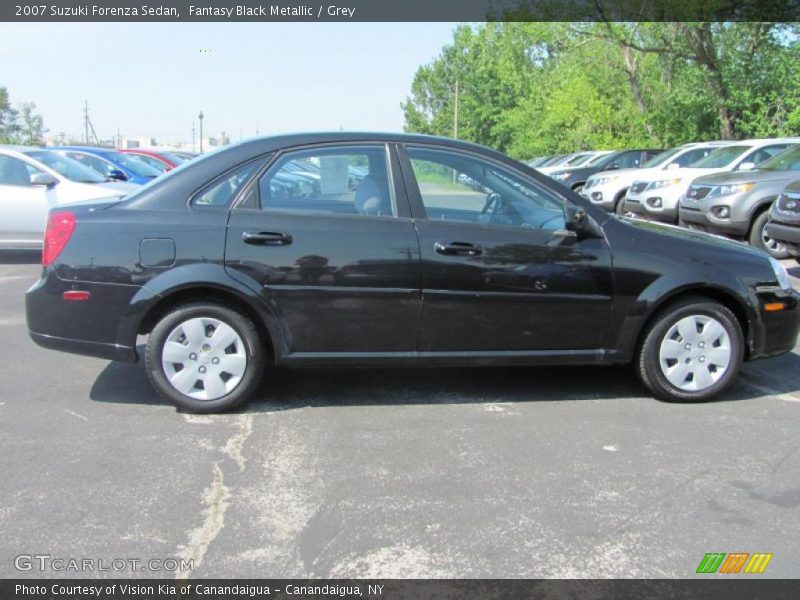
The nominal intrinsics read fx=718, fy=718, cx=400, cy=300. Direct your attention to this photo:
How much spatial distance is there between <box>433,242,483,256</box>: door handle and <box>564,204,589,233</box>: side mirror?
57cm

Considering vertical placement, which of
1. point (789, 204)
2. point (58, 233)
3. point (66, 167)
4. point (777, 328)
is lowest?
point (777, 328)

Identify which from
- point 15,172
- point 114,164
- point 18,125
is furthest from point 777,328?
point 18,125

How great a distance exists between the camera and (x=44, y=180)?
9.73 m

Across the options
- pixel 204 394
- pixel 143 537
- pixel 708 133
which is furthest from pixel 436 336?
pixel 708 133

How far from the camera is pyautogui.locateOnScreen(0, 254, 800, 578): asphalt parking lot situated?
9.37 ft

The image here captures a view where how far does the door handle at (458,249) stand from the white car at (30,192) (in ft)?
23.0

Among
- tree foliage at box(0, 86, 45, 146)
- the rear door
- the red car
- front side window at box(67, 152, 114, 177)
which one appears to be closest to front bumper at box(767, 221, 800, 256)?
the rear door

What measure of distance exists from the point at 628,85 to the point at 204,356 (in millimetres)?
34538

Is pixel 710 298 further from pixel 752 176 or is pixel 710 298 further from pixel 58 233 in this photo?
pixel 752 176

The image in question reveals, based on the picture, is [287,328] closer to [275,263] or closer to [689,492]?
[275,263]

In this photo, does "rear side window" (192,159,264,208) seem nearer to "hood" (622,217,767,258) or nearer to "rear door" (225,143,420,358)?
"rear door" (225,143,420,358)

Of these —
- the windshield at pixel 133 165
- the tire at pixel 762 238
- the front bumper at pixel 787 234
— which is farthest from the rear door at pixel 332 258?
the windshield at pixel 133 165

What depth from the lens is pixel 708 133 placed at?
2591 centimetres

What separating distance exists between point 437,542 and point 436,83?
7266cm
